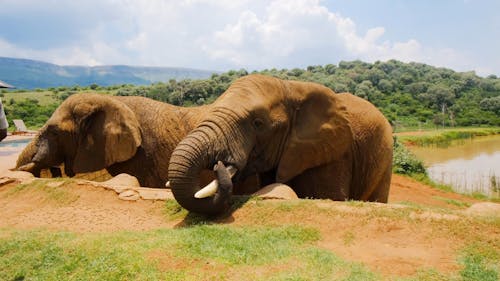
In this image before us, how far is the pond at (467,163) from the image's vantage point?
24406 mm

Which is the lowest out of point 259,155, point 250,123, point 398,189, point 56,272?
point 398,189

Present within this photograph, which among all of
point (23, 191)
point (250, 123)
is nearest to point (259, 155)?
point (250, 123)

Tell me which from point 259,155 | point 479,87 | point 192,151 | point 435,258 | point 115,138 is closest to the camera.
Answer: point 435,258

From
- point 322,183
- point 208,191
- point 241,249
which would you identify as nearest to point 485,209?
point 322,183

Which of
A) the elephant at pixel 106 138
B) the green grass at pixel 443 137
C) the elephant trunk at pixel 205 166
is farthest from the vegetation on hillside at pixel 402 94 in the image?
the elephant trunk at pixel 205 166

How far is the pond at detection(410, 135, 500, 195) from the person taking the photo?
24.4m

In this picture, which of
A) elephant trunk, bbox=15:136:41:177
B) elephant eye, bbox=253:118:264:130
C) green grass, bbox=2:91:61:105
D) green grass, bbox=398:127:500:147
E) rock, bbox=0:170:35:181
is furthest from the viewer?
green grass, bbox=2:91:61:105

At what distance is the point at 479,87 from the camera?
88.8 metres

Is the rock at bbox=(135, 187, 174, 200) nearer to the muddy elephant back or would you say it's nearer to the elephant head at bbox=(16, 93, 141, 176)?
the elephant head at bbox=(16, 93, 141, 176)

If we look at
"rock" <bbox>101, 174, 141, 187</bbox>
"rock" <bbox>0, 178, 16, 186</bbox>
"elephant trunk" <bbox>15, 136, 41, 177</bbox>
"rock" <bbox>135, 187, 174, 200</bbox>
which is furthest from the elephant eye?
"elephant trunk" <bbox>15, 136, 41, 177</bbox>

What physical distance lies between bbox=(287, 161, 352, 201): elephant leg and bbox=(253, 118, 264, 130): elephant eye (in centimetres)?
144

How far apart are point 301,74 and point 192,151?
87.7 metres

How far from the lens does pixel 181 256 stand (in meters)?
4.46

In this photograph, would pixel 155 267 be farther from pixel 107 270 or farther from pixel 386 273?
pixel 386 273
